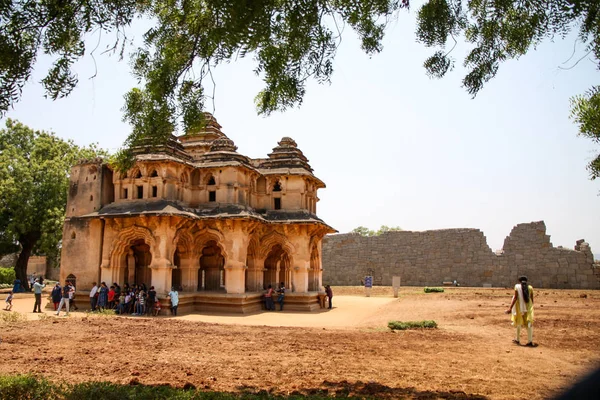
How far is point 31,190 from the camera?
30250 millimetres

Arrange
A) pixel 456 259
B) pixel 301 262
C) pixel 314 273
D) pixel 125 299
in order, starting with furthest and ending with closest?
1. pixel 456 259
2. pixel 314 273
3. pixel 301 262
4. pixel 125 299

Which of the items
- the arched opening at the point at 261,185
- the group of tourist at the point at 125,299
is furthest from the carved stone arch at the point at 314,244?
the group of tourist at the point at 125,299

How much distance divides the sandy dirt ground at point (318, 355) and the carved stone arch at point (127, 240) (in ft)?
11.8

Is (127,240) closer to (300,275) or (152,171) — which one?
(152,171)

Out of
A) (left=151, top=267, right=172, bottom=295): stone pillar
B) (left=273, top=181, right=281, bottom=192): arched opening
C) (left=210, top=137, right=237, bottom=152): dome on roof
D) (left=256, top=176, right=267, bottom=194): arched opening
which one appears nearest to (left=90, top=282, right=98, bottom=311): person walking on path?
(left=151, top=267, right=172, bottom=295): stone pillar

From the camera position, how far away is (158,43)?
8484mm

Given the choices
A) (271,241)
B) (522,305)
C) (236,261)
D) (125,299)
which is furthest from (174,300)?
(522,305)

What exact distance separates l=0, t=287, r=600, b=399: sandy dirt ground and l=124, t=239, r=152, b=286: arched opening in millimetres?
6531

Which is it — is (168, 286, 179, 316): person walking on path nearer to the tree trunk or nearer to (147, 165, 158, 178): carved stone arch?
(147, 165, 158, 178): carved stone arch

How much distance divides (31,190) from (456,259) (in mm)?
28752

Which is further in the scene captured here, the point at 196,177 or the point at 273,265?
the point at 273,265

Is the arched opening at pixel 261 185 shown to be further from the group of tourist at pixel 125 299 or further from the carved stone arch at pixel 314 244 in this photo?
the group of tourist at pixel 125 299

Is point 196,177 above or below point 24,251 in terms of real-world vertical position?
above

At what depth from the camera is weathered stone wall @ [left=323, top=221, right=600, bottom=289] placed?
102ft
